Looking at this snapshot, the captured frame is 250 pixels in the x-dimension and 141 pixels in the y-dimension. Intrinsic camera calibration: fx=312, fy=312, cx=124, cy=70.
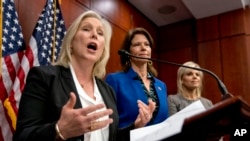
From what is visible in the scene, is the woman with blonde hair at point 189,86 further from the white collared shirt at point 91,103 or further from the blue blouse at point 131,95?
the white collared shirt at point 91,103

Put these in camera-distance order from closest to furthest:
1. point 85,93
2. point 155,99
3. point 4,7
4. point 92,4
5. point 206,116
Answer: point 206,116, point 85,93, point 155,99, point 4,7, point 92,4

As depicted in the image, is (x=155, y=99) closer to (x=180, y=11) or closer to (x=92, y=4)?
(x=92, y=4)

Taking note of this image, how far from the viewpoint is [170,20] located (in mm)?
5902

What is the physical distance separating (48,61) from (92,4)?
1.66 m

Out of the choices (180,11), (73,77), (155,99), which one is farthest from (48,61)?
(180,11)

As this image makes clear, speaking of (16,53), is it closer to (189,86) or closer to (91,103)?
(91,103)

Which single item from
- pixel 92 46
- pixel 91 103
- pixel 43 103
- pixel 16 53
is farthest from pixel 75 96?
pixel 16 53

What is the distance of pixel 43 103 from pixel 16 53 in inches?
52.5

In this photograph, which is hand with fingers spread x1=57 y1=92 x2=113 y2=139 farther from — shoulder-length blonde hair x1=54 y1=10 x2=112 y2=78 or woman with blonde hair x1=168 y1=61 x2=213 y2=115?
woman with blonde hair x1=168 y1=61 x2=213 y2=115

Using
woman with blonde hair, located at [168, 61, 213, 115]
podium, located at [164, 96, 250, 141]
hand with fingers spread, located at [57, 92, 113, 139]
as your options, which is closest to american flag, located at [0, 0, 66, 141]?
woman with blonde hair, located at [168, 61, 213, 115]

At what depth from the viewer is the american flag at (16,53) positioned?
2.26 m

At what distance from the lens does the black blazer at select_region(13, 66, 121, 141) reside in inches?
45.6

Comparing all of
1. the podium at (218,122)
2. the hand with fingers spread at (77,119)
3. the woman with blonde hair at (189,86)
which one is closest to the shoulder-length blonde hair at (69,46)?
the hand with fingers spread at (77,119)

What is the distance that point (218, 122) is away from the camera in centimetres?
86
